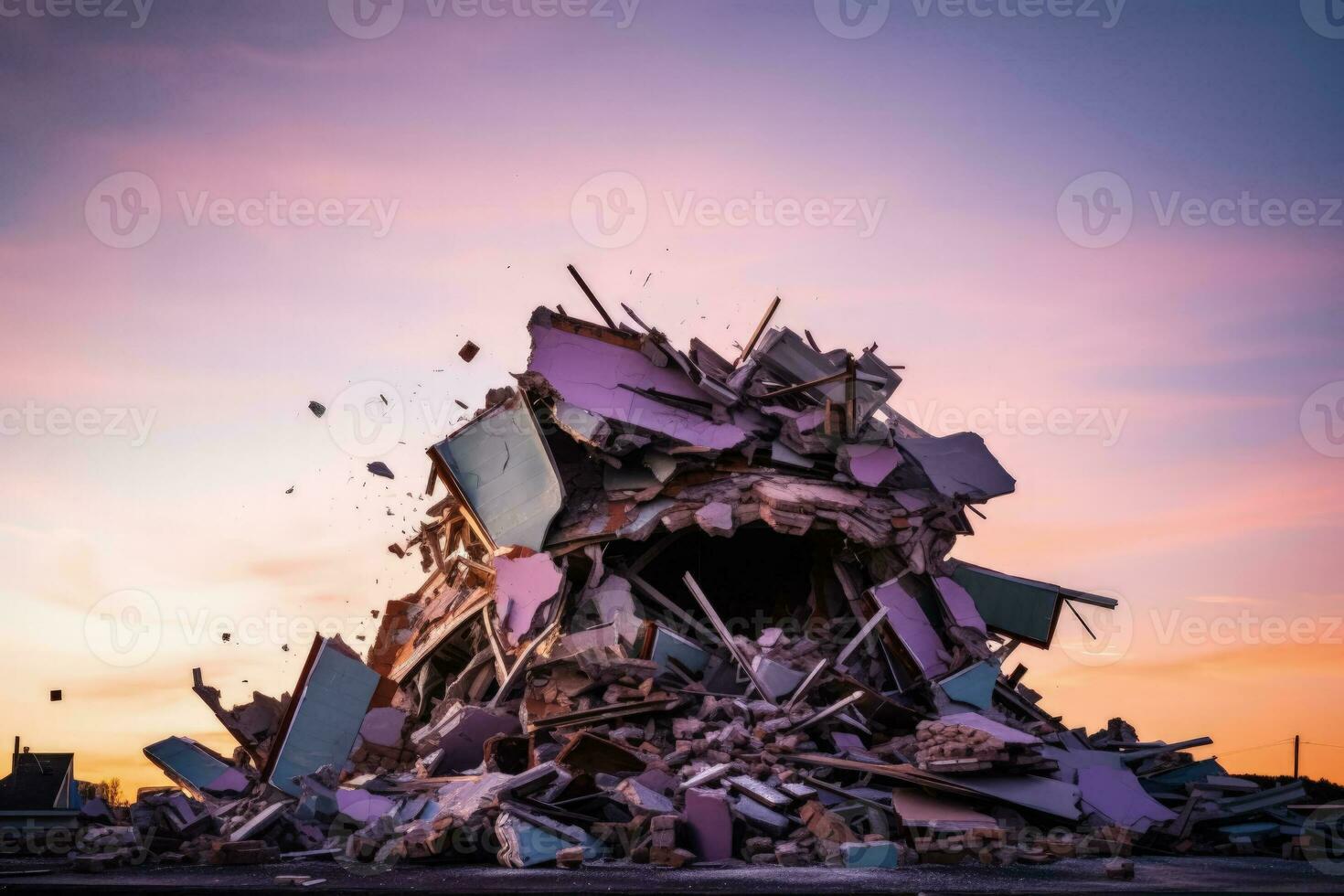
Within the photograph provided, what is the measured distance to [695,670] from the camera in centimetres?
1666

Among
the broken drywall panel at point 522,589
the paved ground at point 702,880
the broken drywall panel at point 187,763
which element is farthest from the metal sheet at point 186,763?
the paved ground at point 702,880

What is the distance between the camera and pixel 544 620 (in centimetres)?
1731

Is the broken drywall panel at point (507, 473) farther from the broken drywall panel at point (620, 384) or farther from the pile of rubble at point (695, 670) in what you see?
the broken drywall panel at point (620, 384)

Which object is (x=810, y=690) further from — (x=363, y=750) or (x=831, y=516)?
(x=363, y=750)

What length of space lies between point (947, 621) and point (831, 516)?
2.22m

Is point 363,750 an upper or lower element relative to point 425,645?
lower

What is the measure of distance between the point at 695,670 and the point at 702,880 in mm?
5924

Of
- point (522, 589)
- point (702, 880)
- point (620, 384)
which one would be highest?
point (620, 384)

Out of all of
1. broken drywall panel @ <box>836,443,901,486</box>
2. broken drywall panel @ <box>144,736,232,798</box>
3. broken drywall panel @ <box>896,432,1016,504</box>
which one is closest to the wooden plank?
broken drywall panel @ <box>836,443,901,486</box>

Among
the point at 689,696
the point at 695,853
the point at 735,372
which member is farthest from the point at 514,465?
the point at 695,853

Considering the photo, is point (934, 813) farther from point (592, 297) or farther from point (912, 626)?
point (592, 297)

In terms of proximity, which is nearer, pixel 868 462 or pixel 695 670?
pixel 695 670

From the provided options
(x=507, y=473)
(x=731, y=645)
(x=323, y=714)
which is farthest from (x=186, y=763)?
(x=731, y=645)

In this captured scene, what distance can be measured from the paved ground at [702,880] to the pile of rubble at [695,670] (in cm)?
86
